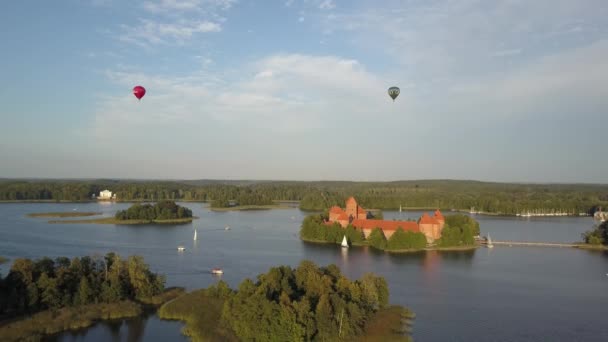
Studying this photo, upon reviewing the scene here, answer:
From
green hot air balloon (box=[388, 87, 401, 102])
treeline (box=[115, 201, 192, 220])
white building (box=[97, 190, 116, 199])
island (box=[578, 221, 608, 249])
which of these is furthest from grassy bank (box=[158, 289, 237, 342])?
white building (box=[97, 190, 116, 199])

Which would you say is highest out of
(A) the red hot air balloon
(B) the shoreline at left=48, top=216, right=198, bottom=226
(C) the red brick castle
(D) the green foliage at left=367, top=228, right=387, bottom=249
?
(A) the red hot air balloon

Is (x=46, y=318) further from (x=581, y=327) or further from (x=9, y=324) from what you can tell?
(x=581, y=327)

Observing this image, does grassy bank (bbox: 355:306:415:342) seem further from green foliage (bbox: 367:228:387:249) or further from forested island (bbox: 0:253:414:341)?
green foliage (bbox: 367:228:387:249)

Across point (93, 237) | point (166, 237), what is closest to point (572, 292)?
point (166, 237)

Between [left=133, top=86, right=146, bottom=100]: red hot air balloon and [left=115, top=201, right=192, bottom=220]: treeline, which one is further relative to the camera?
[left=115, top=201, right=192, bottom=220]: treeline

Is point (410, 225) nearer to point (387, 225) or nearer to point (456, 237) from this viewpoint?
point (387, 225)

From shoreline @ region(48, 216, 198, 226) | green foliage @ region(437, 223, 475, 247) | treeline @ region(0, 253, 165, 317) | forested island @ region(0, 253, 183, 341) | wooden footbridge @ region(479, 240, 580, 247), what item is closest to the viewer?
forested island @ region(0, 253, 183, 341)
